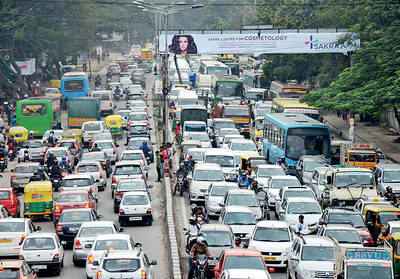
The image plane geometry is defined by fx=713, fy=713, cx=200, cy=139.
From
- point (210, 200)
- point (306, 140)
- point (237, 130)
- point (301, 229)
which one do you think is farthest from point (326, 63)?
point (301, 229)

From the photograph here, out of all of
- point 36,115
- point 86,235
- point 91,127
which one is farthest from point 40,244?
point 36,115


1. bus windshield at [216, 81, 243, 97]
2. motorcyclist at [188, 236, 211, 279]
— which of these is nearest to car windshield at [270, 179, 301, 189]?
motorcyclist at [188, 236, 211, 279]

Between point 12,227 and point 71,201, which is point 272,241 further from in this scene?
point 71,201

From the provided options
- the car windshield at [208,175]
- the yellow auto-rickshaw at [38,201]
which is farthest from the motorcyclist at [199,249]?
the car windshield at [208,175]

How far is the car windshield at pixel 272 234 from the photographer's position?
1975 cm

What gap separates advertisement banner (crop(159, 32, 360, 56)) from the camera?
54344 millimetres

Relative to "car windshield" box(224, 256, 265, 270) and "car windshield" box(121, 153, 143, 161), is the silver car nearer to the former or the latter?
"car windshield" box(224, 256, 265, 270)

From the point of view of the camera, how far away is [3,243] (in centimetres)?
2064

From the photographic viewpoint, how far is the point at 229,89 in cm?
5581

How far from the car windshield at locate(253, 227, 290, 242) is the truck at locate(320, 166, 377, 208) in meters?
5.88

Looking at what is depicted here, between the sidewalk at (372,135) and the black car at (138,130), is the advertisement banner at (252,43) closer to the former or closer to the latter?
the sidewalk at (372,135)

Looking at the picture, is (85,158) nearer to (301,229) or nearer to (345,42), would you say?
(301,229)

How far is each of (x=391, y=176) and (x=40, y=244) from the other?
15.0m

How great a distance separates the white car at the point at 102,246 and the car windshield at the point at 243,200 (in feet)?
20.4
